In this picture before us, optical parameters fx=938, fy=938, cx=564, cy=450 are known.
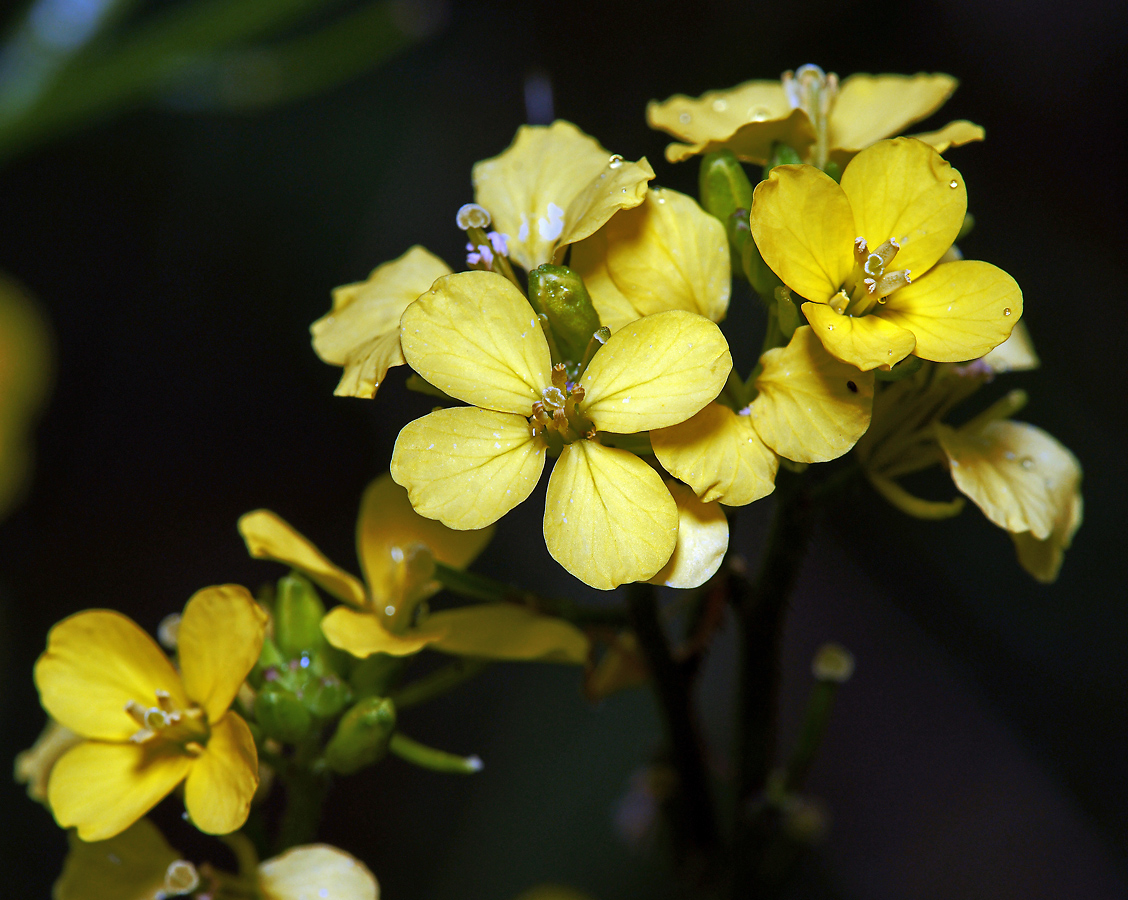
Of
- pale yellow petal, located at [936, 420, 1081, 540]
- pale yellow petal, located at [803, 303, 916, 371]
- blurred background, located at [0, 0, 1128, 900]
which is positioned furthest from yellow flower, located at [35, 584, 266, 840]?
blurred background, located at [0, 0, 1128, 900]

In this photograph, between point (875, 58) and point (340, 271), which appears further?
point (340, 271)

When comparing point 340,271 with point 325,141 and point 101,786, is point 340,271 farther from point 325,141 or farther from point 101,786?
point 101,786

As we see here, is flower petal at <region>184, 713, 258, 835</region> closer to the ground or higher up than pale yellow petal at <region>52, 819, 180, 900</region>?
higher up

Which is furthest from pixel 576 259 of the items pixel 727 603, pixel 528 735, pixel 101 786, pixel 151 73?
pixel 528 735

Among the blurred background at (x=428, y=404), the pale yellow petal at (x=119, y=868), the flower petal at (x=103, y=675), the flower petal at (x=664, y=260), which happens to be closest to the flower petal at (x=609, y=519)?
the flower petal at (x=664, y=260)

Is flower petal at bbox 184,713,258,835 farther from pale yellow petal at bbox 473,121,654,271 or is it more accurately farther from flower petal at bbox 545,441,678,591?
pale yellow petal at bbox 473,121,654,271

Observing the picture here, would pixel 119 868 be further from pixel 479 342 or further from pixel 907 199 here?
pixel 907 199

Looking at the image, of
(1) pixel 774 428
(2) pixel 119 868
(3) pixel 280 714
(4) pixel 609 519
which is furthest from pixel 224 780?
(1) pixel 774 428
